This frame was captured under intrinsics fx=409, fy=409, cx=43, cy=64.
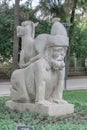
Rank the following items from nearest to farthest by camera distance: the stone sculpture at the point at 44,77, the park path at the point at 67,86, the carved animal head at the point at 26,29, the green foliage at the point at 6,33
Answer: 1. the stone sculpture at the point at 44,77
2. the carved animal head at the point at 26,29
3. the park path at the point at 67,86
4. the green foliage at the point at 6,33

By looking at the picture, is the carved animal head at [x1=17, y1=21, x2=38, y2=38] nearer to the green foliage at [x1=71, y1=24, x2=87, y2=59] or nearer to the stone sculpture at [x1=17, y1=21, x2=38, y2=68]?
the stone sculpture at [x1=17, y1=21, x2=38, y2=68]

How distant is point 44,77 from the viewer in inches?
336

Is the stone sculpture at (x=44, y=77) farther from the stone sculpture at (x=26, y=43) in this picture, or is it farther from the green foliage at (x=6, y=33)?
the green foliage at (x=6, y=33)

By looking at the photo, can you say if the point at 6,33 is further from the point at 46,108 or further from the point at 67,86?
the point at 46,108

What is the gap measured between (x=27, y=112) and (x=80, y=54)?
22.7 m

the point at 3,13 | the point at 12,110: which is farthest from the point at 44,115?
the point at 3,13

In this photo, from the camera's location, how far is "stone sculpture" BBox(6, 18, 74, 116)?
8.51 metres

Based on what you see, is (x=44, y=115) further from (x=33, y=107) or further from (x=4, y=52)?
(x=4, y=52)

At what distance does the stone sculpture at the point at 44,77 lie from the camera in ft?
27.9

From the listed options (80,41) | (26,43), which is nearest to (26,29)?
(26,43)

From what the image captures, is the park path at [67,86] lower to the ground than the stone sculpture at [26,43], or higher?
lower

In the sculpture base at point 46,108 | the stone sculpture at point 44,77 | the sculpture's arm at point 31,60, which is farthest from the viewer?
the sculpture's arm at point 31,60

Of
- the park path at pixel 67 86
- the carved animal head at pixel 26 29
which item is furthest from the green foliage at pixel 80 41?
the carved animal head at pixel 26 29

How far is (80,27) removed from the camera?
2934 cm
